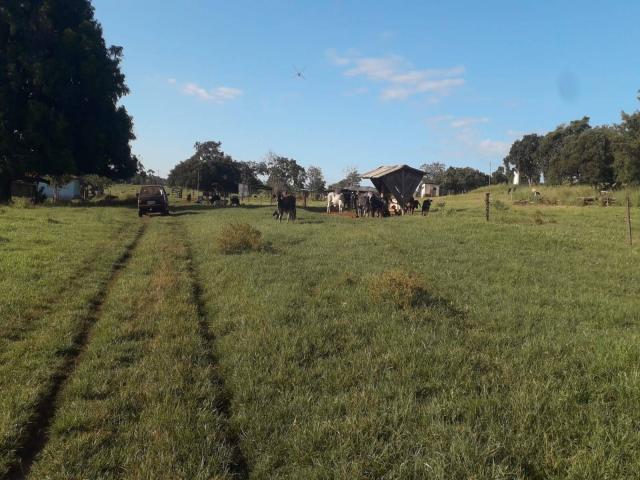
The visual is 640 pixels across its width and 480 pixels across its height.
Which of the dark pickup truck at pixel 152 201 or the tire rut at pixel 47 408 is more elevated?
the dark pickup truck at pixel 152 201

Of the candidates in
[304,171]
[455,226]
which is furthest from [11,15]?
[304,171]

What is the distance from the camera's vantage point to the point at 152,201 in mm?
26453

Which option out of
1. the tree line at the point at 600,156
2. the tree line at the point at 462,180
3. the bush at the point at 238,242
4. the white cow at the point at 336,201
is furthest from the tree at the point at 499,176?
the bush at the point at 238,242

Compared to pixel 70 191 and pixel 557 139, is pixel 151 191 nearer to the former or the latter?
pixel 70 191

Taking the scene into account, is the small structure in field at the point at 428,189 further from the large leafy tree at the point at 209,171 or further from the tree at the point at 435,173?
the large leafy tree at the point at 209,171

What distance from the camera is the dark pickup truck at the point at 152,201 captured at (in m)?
26.2

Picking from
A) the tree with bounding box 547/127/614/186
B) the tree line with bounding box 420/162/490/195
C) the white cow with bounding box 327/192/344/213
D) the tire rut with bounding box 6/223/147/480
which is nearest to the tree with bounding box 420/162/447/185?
the tree line with bounding box 420/162/490/195

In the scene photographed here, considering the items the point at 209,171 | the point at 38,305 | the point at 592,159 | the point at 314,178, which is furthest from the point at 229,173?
the point at 38,305

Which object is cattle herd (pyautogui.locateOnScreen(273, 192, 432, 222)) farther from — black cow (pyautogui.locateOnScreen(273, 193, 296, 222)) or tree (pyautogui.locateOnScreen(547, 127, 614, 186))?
tree (pyautogui.locateOnScreen(547, 127, 614, 186))

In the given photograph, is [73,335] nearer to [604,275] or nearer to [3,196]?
[604,275]

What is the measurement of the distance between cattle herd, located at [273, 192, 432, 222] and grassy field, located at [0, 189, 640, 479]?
44.0ft

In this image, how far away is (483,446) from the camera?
10.6 feet

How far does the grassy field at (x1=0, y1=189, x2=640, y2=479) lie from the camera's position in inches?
125

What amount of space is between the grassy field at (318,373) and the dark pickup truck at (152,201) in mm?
17429
